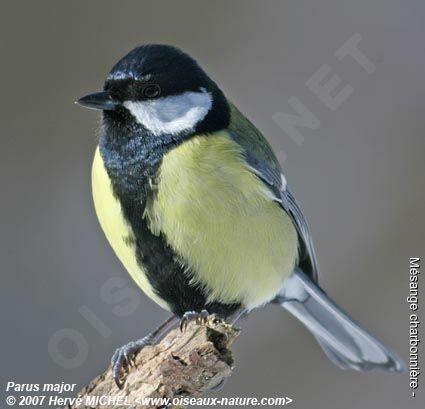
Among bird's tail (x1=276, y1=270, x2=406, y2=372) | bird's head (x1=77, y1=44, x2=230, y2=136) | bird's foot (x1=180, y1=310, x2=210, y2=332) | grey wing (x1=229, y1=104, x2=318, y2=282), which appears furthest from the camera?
bird's tail (x1=276, y1=270, x2=406, y2=372)

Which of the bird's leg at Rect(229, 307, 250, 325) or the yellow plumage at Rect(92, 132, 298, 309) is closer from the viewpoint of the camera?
the yellow plumage at Rect(92, 132, 298, 309)

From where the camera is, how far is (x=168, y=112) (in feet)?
5.38

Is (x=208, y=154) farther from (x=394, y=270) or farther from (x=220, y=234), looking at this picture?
(x=394, y=270)

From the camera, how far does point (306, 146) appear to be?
221 cm

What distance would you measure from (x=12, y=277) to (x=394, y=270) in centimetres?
109

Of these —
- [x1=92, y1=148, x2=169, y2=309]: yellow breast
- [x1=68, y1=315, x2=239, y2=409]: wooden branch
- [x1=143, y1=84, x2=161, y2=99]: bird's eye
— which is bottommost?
[x1=68, y1=315, x2=239, y2=409]: wooden branch

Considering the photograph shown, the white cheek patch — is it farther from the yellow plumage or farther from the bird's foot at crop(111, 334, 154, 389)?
the bird's foot at crop(111, 334, 154, 389)

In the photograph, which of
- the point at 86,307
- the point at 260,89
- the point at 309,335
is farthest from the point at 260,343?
the point at 260,89

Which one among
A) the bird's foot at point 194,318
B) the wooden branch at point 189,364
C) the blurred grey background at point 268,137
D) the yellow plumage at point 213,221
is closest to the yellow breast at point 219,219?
the yellow plumage at point 213,221

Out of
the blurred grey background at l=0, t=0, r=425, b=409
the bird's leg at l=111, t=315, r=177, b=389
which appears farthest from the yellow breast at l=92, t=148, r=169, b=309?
the blurred grey background at l=0, t=0, r=425, b=409

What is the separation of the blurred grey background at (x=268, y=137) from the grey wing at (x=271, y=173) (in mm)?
158

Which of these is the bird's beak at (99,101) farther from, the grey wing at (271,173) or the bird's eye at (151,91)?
the grey wing at (271,173)

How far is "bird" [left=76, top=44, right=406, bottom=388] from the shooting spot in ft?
5.30

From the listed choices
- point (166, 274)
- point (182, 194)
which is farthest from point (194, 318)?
point (182, 194)
